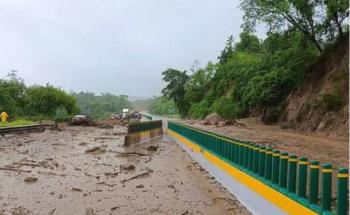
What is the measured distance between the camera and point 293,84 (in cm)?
4259

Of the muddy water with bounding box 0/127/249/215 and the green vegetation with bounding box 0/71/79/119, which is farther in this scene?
the green vegetation with bounding box 0/71/79/119

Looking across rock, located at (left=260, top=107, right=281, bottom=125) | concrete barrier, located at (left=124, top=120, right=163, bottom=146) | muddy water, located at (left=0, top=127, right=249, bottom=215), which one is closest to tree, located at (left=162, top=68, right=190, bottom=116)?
rock, located at (left=260, top=107, right=281, bottom=125)

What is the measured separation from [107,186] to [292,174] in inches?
255

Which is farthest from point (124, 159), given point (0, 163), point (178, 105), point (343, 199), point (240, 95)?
point (178, 105)

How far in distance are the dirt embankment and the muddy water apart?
44.1 feet

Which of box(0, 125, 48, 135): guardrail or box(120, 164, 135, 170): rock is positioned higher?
box(0, 125, 48, 135): guardrail

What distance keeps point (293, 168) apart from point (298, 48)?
1354 inches

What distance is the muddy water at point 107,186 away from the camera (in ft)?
34.6

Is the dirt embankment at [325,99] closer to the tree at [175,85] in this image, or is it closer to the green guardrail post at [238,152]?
the green guardrail post at [238,152]

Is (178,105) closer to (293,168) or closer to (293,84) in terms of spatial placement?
(293,84)

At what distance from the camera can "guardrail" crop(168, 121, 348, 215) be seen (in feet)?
21.6

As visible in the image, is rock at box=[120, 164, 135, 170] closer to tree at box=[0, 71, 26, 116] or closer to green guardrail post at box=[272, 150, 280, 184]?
green guardrail post at box=[272, 150, 280, 184]

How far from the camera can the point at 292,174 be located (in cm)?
803

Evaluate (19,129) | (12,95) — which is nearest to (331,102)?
(19,129)
